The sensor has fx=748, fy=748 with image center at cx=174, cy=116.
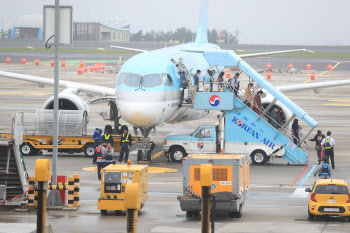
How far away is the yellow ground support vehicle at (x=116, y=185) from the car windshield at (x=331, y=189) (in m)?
5.04

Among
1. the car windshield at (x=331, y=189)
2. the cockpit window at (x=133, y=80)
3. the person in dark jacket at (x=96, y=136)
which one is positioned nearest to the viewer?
the car windshield at (x=331, y=189)

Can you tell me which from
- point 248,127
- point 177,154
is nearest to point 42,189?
point 177,154

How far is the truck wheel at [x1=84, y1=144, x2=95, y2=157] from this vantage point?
33.1 metres

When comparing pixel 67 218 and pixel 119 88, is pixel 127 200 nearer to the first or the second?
pixel 67 218

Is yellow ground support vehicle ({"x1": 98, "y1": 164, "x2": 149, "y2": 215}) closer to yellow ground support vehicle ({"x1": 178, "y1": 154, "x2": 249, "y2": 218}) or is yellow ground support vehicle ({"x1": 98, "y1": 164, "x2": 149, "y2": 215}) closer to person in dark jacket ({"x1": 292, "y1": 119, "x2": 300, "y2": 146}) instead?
yellow ground support vehicle ({"x1": 178, "y1": 154, "x2": 249, "y2": 218})

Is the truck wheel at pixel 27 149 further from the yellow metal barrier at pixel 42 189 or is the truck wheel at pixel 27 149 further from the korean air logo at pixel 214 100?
the yellow metal barrier at pixel 42 189

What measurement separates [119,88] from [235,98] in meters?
5.08

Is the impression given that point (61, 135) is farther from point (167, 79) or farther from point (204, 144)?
point (204, 144)

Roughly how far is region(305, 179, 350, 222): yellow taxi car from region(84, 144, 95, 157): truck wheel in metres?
14.3

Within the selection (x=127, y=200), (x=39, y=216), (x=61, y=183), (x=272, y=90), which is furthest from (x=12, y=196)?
(x=272, y=90)

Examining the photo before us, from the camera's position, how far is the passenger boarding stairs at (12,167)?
2217cm

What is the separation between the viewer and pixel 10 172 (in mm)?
22688

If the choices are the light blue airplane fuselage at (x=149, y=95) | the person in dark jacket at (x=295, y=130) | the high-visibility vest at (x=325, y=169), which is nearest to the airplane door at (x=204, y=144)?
the light blue airplane fuselage at (x=149, y=95)

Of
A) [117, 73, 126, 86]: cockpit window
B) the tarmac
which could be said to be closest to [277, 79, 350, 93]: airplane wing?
the tarmac
